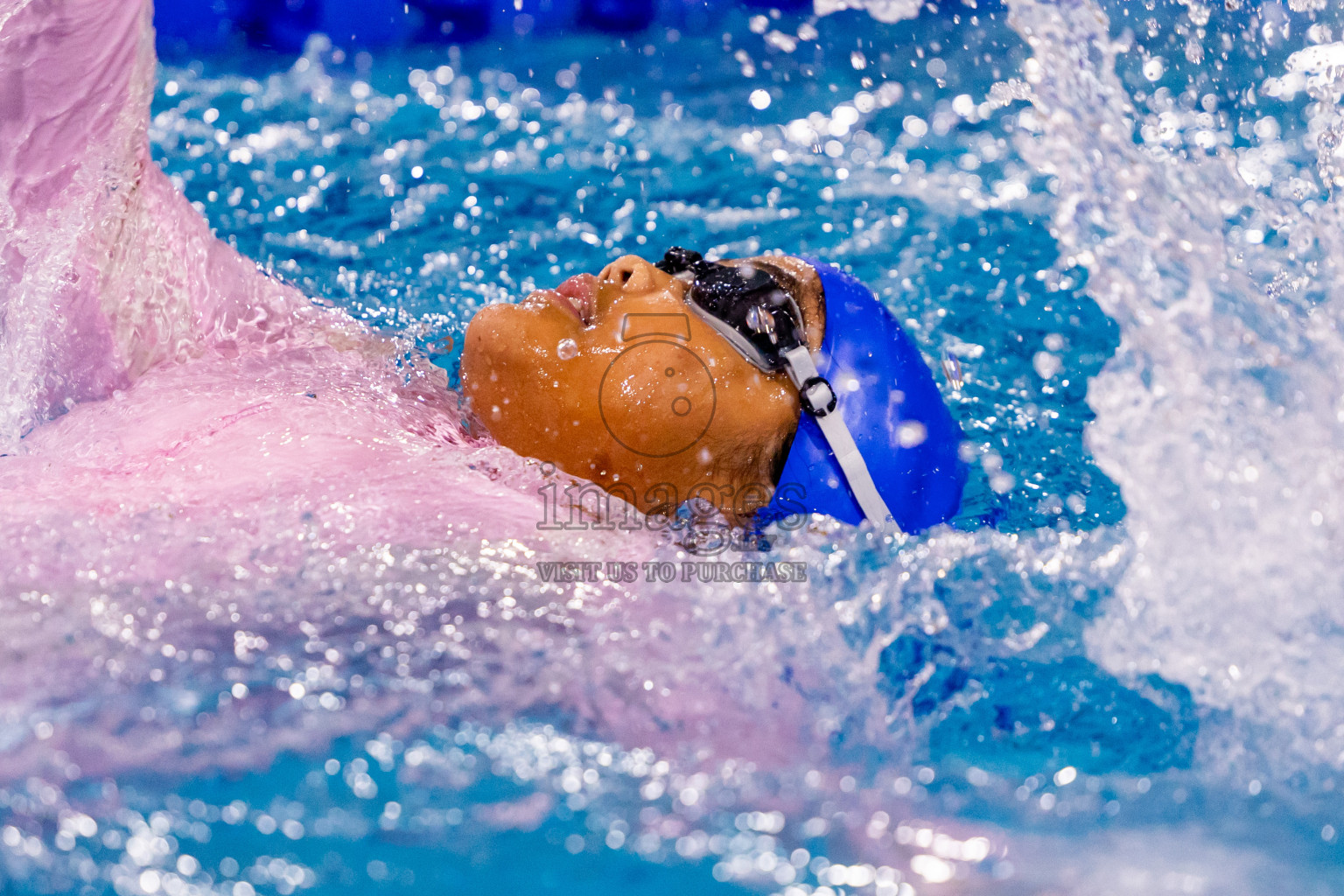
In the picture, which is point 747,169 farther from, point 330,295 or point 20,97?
point 20,97

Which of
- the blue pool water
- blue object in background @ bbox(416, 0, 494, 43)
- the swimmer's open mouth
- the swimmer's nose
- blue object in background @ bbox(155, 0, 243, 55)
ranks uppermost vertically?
blue object in background @ bbox(416, 0, 494, 43)

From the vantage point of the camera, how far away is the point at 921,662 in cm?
199

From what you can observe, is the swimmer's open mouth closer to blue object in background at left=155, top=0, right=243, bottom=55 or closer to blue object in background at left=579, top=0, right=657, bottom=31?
blue object in background at left=579, top=0, right=657, bottom=31

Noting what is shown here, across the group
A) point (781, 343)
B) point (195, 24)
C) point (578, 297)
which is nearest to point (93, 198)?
point (578, 297)

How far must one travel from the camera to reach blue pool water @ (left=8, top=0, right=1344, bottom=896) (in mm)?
1479

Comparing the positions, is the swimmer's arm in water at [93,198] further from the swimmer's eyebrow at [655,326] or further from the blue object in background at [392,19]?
the blue object in background at [392,19]

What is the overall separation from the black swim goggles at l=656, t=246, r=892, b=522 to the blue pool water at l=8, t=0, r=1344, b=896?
0.13m

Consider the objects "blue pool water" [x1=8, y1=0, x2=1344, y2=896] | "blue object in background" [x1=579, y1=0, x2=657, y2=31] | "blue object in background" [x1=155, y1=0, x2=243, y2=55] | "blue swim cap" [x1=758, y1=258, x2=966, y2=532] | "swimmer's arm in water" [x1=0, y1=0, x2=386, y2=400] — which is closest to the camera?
"blue pool water" [x1=8, y1=0, x2=1344, y2=896]

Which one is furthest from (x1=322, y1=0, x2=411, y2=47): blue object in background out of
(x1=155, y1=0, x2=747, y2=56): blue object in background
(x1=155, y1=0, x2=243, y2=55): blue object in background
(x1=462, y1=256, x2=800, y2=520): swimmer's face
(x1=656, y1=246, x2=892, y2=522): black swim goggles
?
(x1=656, y1=246, x2=892, y2=522): black swim goggles

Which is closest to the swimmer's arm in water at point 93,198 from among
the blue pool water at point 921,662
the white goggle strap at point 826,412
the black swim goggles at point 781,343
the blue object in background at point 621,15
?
the blue pool water at point 921,662

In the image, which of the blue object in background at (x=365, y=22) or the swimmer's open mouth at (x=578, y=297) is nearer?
the swimmer's open mouth at (x=578, y=297)

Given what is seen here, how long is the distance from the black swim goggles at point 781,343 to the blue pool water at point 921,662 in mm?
134

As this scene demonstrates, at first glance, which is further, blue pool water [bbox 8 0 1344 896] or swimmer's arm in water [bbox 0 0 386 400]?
swimmer's arm in water [bbox 0 0 386 400]

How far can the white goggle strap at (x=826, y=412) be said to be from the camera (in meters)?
2.08
